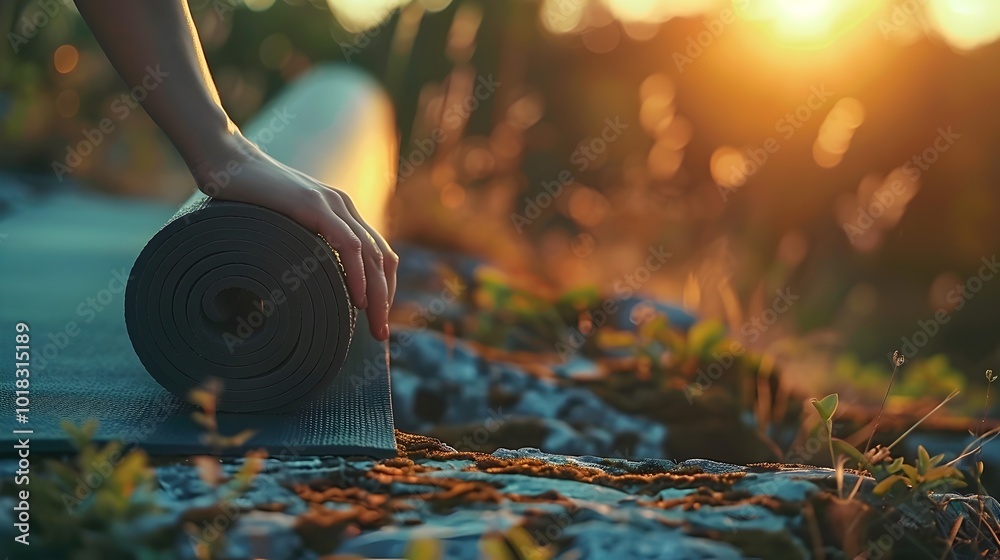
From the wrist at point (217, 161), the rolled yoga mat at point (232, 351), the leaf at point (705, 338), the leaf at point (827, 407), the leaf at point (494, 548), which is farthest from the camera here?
the leaf at point (705, 338)

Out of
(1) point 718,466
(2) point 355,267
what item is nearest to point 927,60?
(1) point 718,466

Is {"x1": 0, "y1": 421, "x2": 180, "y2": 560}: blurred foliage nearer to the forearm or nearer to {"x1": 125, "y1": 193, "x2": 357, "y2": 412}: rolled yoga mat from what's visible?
{"x1": 125, "y1": 193, "x2": 357, "y2": 412}: rolled yoga mat

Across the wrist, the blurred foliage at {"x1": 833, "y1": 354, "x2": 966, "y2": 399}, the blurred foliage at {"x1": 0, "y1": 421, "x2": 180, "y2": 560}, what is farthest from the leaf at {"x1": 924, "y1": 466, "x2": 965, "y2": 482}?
the blurred foliage at {"x1": 833, "y1": 354, "x2": 966, "y2": 399}

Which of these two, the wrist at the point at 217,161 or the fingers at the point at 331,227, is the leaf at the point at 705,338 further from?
the wrist at the point at 217,161

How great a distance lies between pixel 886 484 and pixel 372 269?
125 cm

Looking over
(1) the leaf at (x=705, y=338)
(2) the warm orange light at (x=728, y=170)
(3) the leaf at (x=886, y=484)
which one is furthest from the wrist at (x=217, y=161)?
(2) the warm orange light at (x=728, y=170)

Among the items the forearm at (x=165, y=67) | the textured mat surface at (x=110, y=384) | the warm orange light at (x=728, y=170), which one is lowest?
the textured mat surface at (x=110, y=384)

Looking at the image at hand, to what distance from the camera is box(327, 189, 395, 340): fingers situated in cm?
214

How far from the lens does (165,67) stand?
2.08 meters

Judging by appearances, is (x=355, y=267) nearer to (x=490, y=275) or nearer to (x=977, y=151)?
(x=490, y=275)

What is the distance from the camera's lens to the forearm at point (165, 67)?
6.79 ft

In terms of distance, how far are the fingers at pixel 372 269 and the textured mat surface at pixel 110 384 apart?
0.37 feet

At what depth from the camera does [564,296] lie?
14.9 ft

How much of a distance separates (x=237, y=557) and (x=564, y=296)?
10.5 feet
